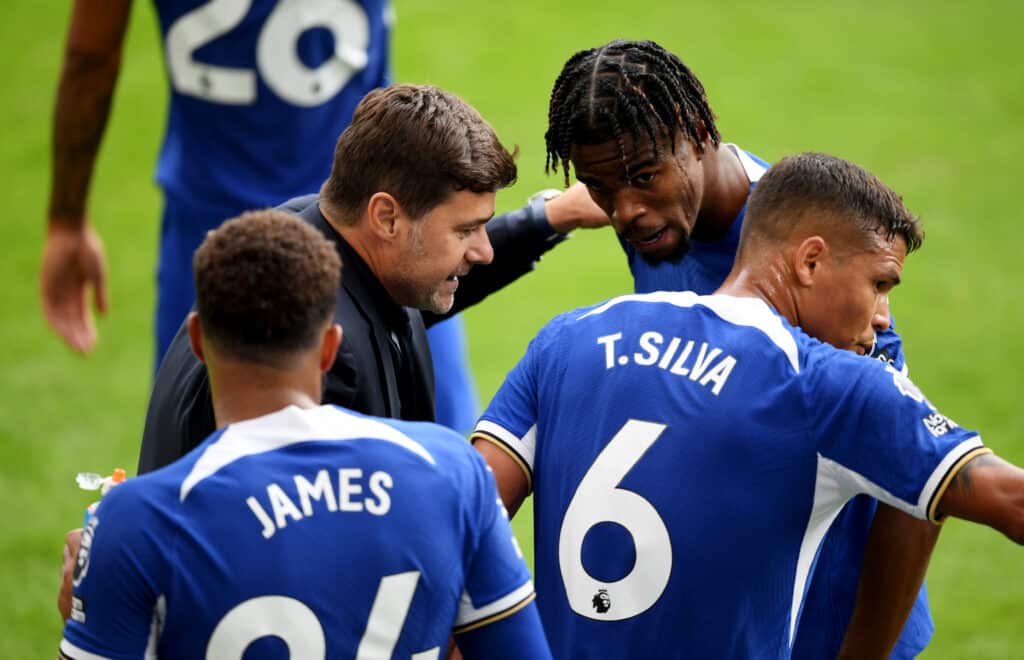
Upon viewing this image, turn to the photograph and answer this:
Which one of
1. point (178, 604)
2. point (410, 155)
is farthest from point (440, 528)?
point (410, 155)

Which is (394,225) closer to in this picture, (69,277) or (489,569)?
(489,569)

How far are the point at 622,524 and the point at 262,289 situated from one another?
728 mm

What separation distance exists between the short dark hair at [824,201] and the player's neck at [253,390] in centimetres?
92

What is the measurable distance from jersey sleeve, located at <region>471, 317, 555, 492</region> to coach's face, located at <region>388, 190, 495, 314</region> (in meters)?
0.33

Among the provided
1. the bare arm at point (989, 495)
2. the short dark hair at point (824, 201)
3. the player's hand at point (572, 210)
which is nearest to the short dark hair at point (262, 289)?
the short dark hair at point (824, 201)

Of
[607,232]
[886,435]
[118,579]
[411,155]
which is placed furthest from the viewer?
[607,232]

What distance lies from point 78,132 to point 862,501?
2826 mm

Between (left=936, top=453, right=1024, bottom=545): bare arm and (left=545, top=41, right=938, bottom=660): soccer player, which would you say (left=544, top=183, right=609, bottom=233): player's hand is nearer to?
(left=545, top=41, right=938, bottom=660): soccer player

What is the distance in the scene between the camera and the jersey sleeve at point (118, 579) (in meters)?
1.86

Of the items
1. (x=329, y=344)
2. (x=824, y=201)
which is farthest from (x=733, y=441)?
(x=329, y=344)

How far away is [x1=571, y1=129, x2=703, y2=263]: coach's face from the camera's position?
2.64 m

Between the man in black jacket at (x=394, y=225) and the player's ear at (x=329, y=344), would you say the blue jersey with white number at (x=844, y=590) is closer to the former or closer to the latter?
the man in black jacket at (x=394, y=225)

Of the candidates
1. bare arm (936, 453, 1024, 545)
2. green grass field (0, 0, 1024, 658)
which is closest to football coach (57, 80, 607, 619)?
bare arm (936, 453, 1024, 545)

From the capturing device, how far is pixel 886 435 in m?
2.09
